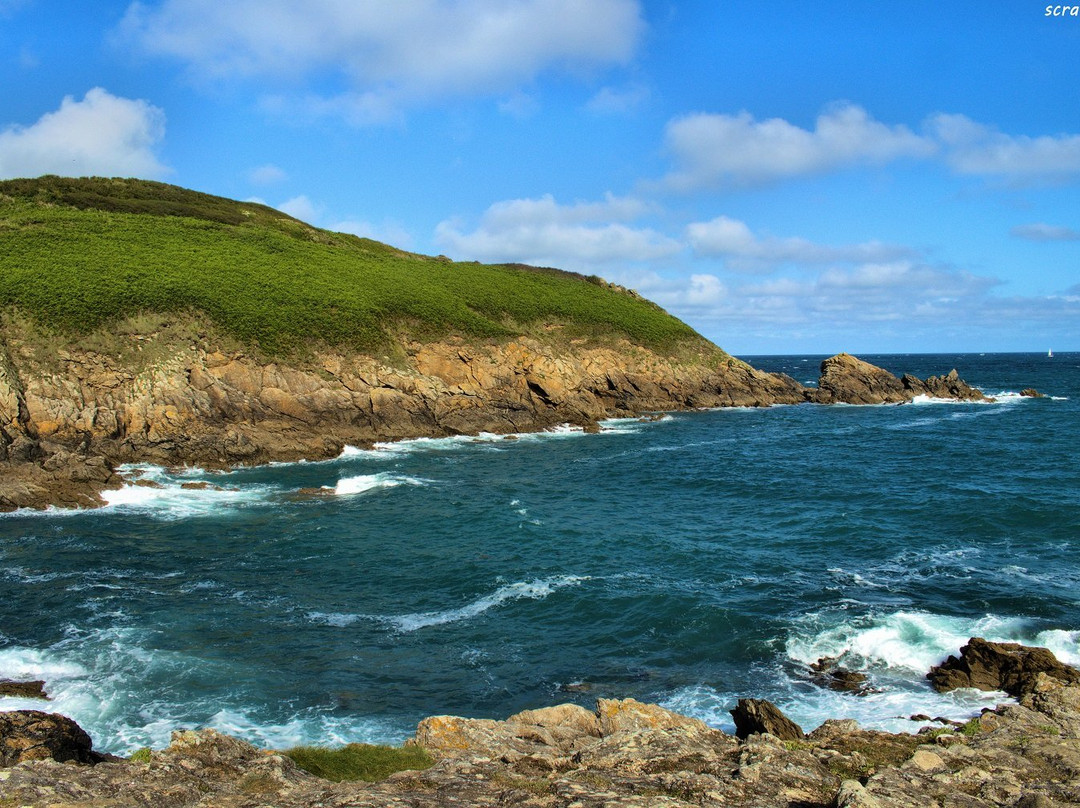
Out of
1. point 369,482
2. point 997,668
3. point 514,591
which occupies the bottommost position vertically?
point 514,591

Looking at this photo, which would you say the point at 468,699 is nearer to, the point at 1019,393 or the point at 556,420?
the point at 556,420

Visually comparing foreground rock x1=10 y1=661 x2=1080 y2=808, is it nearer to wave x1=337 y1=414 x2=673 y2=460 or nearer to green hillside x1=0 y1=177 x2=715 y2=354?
wave x1=337 y1=414 x2=673 y2=460

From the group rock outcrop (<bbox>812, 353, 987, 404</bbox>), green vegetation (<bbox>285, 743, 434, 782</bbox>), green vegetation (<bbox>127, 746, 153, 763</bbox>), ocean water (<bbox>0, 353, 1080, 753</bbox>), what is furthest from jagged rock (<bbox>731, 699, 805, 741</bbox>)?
rock outcrop (<bbox>812, 353, 987, 404</bbox>)

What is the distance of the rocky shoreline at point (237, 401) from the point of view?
42656mm

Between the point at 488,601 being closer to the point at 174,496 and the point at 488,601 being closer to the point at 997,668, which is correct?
the point at 997,668

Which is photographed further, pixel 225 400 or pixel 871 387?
pixel 871 387

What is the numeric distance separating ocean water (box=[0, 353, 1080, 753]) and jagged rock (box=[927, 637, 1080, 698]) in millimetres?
603

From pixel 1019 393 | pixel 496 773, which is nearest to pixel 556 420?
pixel 496 773

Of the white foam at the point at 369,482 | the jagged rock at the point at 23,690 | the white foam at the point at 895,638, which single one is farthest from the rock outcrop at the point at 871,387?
the jagged rock at the point at 23,690

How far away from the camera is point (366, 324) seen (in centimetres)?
6506

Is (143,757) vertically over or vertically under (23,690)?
over

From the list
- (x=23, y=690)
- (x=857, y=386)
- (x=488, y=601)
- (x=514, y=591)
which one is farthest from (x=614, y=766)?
(x=857, y=386)

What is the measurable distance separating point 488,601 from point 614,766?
14.6 meters

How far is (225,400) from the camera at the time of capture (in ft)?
170
